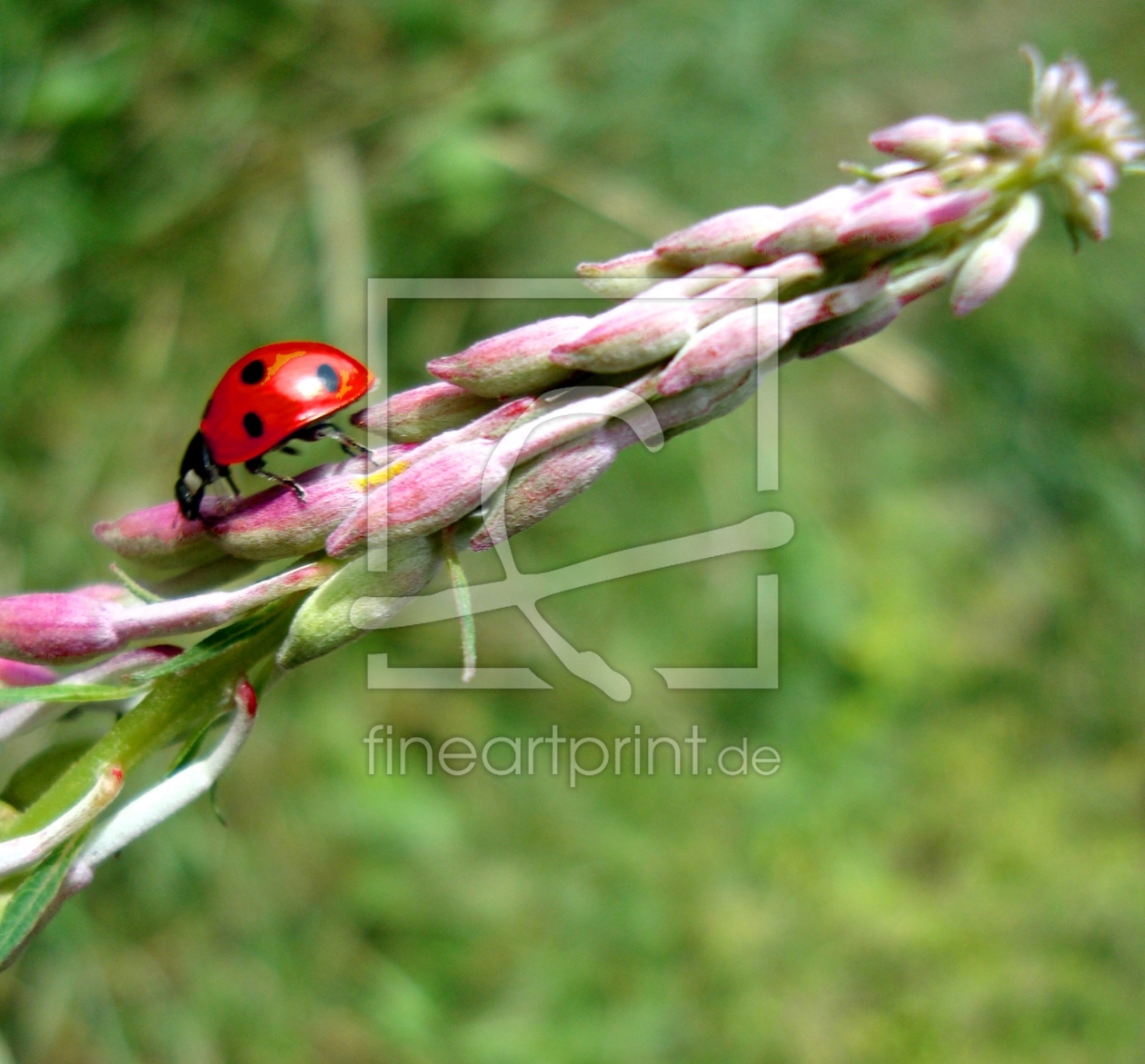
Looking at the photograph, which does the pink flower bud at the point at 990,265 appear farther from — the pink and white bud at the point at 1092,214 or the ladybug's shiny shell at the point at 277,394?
the ladybug's shiny shell at the point at 277,394

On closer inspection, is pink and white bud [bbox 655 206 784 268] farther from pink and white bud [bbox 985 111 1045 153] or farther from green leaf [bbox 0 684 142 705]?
green leaf [bbox 0 684 142 705]

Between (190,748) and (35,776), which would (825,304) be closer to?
(190,748)

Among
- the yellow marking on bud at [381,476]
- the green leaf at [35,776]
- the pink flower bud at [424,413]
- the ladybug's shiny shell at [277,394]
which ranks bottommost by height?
the green leaf at [35,776]

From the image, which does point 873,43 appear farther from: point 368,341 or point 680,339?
point 680,339

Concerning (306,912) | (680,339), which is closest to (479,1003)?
(306,912)

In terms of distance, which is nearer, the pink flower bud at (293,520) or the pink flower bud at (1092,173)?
the pink flower bud at (293,520)

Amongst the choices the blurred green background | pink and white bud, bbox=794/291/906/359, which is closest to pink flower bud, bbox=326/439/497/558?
pink and white bud, bbox=794/291/906/359

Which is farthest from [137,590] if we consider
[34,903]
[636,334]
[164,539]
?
[636,334]

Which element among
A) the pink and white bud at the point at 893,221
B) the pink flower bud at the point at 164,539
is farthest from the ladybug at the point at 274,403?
the pink and white bud at the point at 893,221
